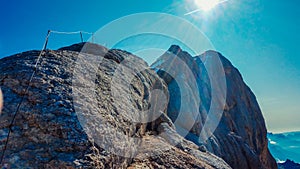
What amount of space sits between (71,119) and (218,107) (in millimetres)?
33612

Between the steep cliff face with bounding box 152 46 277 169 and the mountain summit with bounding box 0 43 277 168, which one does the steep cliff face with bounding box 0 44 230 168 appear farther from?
the steep cliff face with bounding box 152 46 277 169

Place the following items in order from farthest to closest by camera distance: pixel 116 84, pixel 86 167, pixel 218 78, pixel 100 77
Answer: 1. pixel 218 78
2. pixel 116 84
3. pixel 100 77
4. pixel 86 167

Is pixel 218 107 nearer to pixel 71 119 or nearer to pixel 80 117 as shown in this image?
pixel 80 117

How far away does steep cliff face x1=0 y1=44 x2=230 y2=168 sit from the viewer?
452 cm

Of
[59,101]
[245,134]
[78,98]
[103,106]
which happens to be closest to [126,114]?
[103,106]

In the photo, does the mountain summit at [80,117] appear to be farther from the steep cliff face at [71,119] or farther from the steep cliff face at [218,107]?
the steep cliff face at [218,107]

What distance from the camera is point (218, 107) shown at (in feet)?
118

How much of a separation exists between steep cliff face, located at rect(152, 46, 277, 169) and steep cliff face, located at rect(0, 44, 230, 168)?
7340 mm

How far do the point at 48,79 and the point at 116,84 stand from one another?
2.67m

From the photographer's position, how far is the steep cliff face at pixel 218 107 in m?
18.4

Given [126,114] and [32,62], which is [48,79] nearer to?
[32,62]

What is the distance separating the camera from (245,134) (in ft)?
119

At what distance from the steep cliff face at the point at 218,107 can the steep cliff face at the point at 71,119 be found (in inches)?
289

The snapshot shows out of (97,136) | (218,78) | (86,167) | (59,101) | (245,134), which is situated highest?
(218,78)
